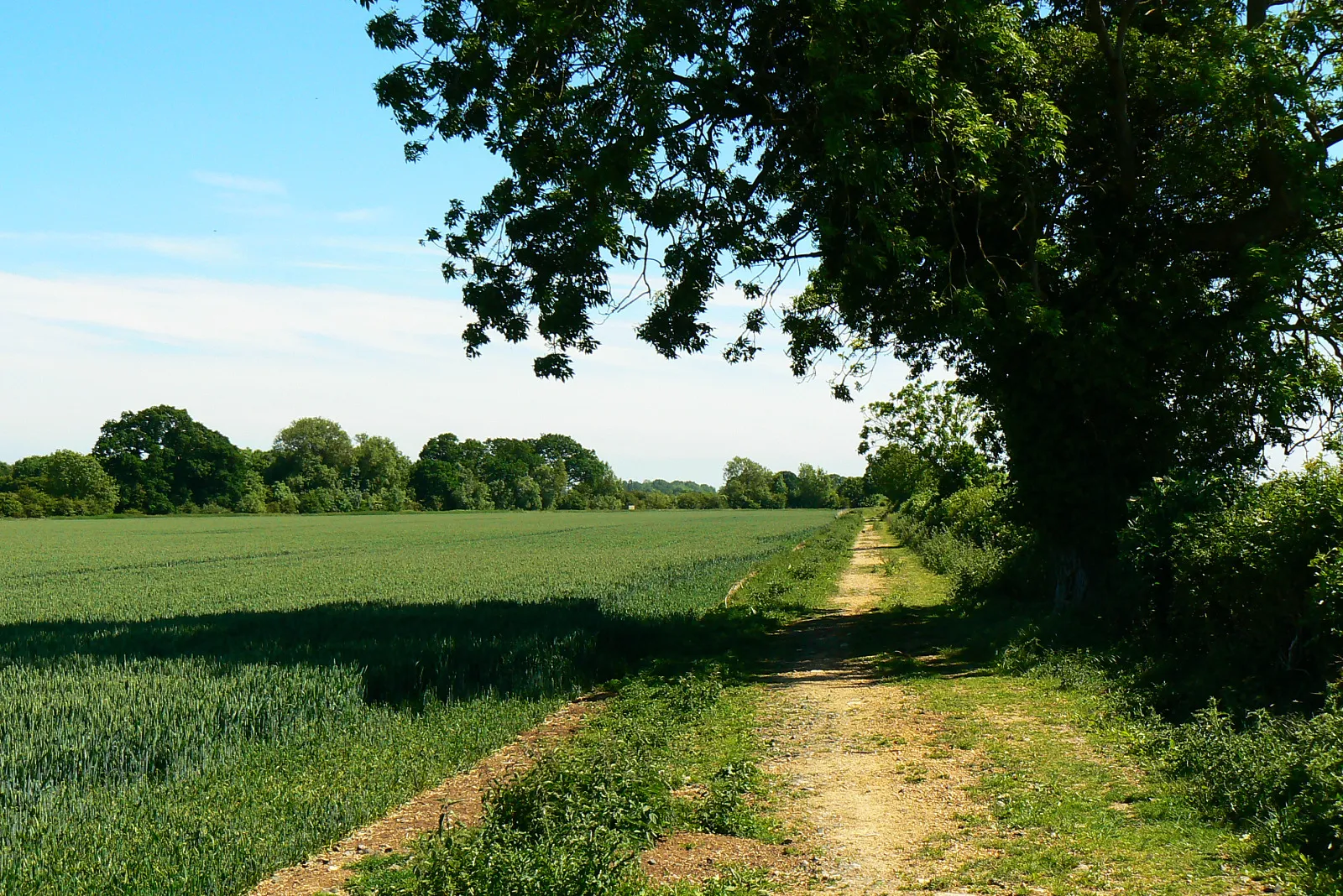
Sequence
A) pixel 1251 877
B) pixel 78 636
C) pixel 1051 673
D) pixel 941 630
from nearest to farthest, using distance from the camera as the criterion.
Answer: pixel 1251 877
pixel 1051 673
pixel 78 636
pixel 941 630

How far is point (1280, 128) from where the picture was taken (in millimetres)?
12602

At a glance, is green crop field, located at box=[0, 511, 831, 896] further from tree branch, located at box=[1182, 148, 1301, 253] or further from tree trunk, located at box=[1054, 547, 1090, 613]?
tree branch, located at box=[1182, 148, 1301, 253]

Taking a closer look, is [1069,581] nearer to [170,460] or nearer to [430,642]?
[430,642]

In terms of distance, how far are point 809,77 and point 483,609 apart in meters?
11.1

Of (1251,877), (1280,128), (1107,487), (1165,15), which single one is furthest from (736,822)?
(1165,15)

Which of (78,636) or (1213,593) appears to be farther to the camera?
(78,636)

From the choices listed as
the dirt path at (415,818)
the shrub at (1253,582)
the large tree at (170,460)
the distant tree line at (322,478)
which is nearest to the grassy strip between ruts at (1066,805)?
the shrub at (1253,582)

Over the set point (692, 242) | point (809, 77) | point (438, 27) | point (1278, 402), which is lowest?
point (1278, 402)

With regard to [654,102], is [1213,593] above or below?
below

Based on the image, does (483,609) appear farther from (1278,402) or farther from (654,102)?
(1278,402)

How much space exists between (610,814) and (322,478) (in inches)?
5476

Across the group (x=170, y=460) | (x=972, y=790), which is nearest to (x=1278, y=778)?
(x=972, y=790)

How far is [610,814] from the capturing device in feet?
21.0

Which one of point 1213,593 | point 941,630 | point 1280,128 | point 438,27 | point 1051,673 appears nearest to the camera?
point 1213,593
